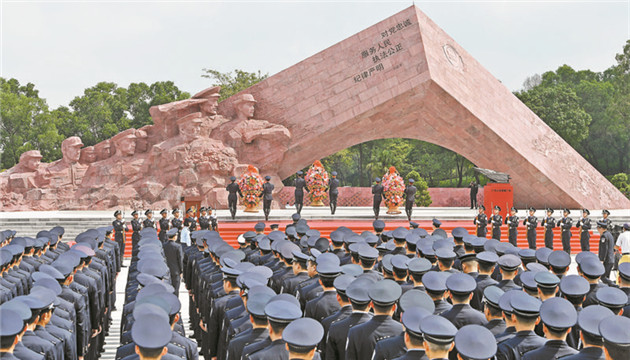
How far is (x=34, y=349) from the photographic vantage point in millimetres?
3869

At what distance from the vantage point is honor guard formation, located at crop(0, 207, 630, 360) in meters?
3.19

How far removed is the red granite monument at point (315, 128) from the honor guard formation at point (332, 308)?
45.1ft

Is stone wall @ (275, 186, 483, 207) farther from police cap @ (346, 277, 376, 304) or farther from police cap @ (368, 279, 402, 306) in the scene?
police cap @ (368, 279, 402, 306)

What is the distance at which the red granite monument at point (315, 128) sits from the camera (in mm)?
20656

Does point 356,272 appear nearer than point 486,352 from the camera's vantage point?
No

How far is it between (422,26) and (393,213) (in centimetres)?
702

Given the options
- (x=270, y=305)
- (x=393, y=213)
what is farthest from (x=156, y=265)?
(x=393, y=213)

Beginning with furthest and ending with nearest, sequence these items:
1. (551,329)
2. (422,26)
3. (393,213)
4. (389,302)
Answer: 1. (422,26)
2. (393,213)
3. (389,302)
4. (551,329)

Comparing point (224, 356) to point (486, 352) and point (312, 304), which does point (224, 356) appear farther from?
point (486, 352)

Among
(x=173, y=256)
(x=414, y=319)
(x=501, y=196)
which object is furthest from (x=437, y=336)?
(x=501, y=196)

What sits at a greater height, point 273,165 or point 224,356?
point 273,165

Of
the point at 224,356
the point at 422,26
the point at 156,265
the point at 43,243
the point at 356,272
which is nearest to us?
the point at 224,356

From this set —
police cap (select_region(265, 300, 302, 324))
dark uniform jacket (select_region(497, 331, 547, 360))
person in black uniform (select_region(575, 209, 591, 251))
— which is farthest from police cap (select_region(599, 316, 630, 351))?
person in black uniform (select_region(575, 209, 591, 251))

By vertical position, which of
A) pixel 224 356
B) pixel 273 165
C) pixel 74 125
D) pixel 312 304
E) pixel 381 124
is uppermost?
pixel 74 125
